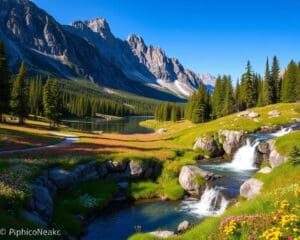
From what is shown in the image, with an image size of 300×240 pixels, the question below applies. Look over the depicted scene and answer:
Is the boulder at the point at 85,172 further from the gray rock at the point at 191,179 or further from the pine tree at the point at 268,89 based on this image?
the pine tree at the point at 268,89

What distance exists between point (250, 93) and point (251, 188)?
84.7m

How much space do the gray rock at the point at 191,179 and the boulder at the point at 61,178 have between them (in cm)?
1268

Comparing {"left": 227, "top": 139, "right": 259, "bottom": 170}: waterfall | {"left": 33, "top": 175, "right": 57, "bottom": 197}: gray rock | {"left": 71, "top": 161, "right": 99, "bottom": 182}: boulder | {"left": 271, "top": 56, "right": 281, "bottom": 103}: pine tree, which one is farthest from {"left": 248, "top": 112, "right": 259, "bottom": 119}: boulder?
{"left": 33, "top": 175, "right": 57, "bottom": 197}: gray rock

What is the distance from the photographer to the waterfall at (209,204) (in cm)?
2832

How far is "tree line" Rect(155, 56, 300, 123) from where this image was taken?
9838 cm

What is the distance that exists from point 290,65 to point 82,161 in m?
89.4

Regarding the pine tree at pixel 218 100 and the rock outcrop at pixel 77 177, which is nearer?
the rock outcrop at pixel 77 177

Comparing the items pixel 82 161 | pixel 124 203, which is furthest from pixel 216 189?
pixel 82 161

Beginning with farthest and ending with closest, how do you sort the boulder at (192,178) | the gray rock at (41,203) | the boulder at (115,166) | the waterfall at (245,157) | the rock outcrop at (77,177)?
1. the waterfall at (245,157)
2. the boulder at (115,166)
3. the boulder at (192,178)
4. the rock outcrop at (77,177)
5. the gray rock at (41,203)

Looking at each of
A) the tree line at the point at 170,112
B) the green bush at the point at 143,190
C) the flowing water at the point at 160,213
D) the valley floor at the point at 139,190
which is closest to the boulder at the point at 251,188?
the valley floor at the point at 139,190

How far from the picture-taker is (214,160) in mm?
55344

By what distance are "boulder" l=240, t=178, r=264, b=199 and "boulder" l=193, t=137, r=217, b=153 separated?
112 ft

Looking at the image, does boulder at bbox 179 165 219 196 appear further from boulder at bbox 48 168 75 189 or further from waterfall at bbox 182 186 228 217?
boulder at bbox 48 168 75 189

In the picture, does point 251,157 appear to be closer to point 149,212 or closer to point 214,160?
point 214,160
